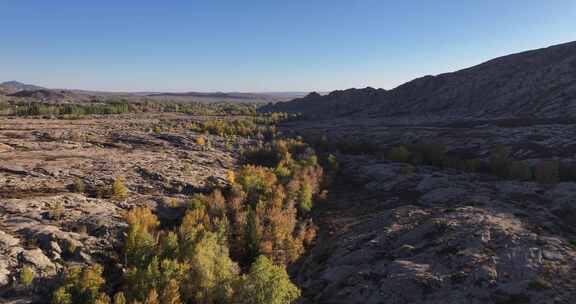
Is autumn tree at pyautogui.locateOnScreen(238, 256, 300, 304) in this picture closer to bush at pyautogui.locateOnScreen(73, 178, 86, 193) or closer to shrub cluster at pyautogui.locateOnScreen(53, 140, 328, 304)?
shrub cluster at pyautogui.locateOnScreen(53, 140, 328, 304)

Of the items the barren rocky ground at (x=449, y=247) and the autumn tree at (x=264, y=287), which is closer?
the autumn tree at (x=264, y=287)

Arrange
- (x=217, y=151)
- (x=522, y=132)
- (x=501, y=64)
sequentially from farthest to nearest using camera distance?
(x=501, y=64), (x=522, y=132), (x=217, y=151)

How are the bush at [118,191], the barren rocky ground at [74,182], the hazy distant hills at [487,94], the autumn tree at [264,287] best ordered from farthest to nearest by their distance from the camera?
the hazy distant hills at [487,94] < the bush at [118,191] < the barren rocky ground at [74,182] < the autumn tree at [264,287]

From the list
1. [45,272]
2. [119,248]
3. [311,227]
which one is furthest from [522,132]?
[45,272]

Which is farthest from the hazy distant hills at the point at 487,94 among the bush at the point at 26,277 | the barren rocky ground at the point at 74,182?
the bush at the point at 26,277

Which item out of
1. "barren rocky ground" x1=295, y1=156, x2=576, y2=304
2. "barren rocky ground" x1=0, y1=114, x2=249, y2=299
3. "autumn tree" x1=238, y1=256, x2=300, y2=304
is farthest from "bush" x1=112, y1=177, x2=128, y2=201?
"barren rocky ground" x1=295, y1=156, x2=576, y2=304

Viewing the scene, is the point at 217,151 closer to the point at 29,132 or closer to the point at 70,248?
the point at 29,132

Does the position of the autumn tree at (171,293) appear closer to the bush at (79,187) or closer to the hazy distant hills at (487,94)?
the bush at (79,187)

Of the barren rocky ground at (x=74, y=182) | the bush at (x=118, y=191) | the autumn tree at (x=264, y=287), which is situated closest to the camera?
the autumn tree at (x=264, y=287)
